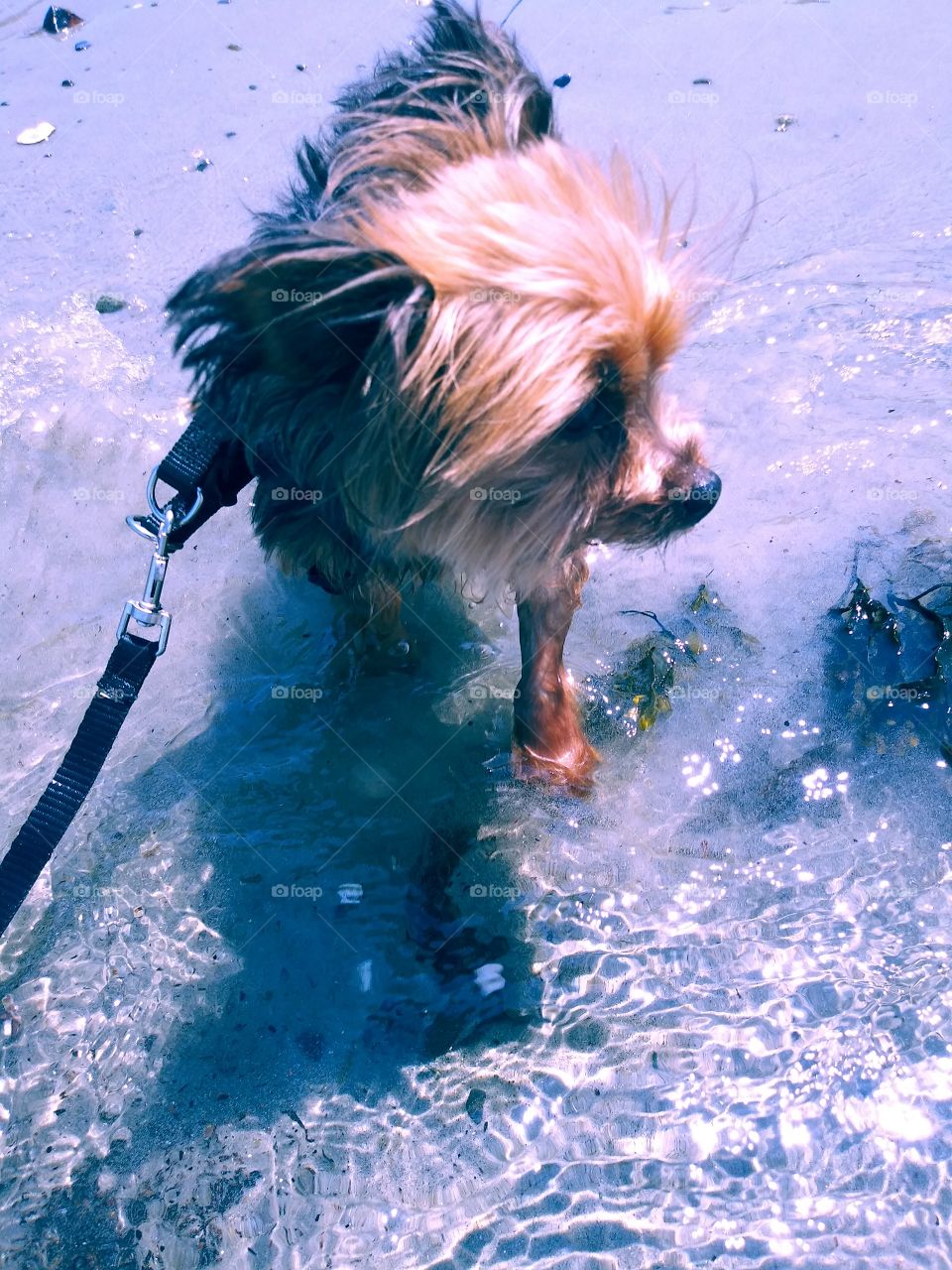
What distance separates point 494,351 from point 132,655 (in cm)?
108

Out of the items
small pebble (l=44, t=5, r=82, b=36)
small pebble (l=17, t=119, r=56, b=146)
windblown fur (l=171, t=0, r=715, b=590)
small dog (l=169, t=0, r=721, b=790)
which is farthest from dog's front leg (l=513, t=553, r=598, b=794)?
small pebble (l=44, t=5, r=82, b=36)

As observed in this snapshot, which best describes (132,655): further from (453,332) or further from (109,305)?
(109,305)

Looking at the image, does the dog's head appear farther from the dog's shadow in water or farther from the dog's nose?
the dog's shadow in water

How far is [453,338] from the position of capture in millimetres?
2064

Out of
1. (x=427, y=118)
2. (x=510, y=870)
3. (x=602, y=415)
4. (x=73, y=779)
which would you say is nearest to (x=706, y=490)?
(x=602, y=415)

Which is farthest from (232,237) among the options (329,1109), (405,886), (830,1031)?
(830,1031)

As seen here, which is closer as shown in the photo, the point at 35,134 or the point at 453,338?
the point at 453,338

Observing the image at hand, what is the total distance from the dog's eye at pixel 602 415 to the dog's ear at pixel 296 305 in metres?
0.53

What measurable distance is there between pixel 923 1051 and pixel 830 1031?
0.78 ft

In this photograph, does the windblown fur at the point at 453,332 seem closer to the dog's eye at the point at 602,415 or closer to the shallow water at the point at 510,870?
the dog's eye at the point at 602,415

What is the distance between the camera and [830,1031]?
2.55 m

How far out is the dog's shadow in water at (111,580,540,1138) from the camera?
262cm

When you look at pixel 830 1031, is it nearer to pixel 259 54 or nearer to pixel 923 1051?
pixel 923 1051

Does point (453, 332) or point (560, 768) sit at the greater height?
point (453, 332)
